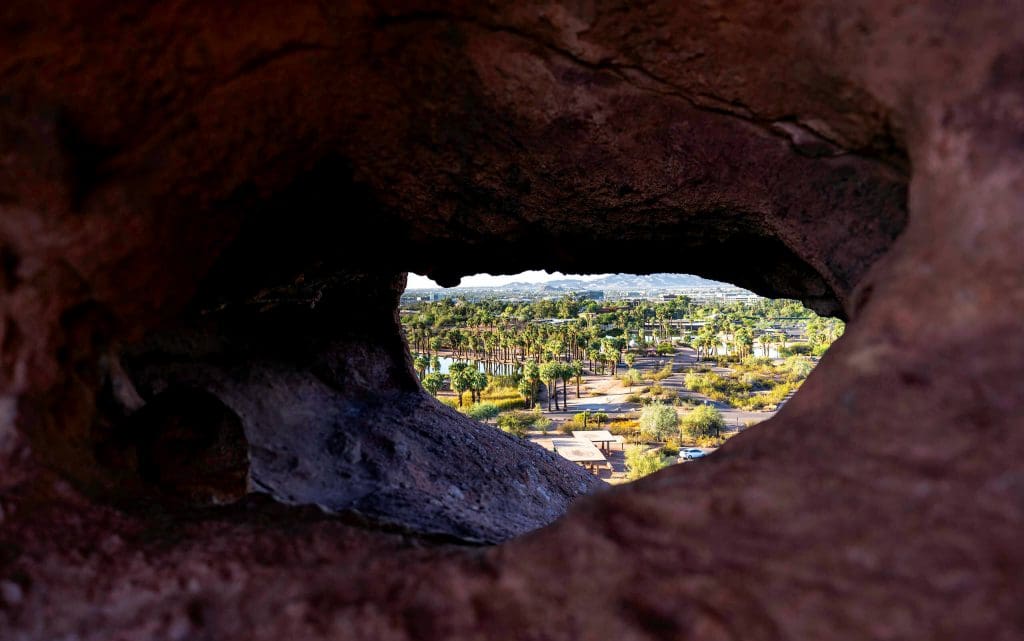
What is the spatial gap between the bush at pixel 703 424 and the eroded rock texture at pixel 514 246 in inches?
1125

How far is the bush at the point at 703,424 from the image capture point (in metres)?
32.5

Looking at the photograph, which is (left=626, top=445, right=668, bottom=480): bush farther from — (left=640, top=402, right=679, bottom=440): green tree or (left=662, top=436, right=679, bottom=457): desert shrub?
(left=640, top=402, right=679, bottom=440): green tree

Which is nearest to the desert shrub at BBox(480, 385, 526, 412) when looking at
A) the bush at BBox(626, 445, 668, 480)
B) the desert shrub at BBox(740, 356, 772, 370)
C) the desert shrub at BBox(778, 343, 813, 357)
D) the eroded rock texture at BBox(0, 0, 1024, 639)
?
the bush at BBox(626, 445, 668, 480)

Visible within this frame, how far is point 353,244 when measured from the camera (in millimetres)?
5355

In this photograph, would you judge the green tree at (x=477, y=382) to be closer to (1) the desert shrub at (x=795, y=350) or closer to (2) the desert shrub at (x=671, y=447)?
(2) the desert shrub at (x=671, y=447)

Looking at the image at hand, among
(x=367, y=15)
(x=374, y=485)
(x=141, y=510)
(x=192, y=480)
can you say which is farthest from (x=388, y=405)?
(x=367, y=15)

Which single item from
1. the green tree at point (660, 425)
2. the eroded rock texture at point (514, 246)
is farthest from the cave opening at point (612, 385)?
the eroded rock texture at point (514, 246)

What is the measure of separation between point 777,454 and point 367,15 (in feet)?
9.60

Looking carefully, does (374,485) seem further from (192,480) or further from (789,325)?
(789,325)

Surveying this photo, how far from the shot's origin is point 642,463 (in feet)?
82.7

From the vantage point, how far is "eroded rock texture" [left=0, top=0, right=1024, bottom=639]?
1.88 m

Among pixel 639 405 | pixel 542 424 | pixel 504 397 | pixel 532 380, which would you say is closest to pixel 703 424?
pixel 542 424

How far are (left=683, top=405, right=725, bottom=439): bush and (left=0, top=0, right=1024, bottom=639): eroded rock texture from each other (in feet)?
93.7

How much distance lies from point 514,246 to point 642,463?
21.4m
